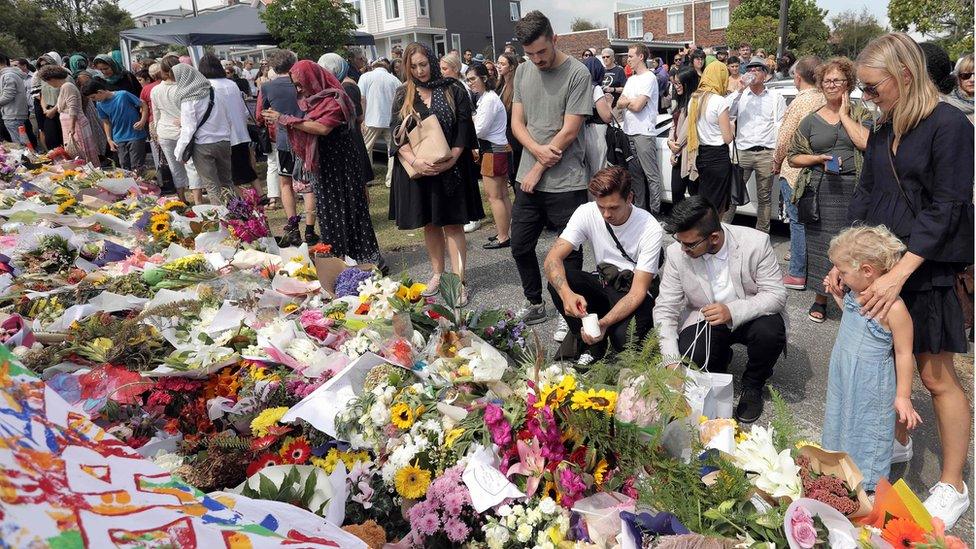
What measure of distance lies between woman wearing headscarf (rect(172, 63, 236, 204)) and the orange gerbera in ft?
19.5

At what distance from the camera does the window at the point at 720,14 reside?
164 ft

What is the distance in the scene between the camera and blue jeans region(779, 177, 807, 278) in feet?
14.9

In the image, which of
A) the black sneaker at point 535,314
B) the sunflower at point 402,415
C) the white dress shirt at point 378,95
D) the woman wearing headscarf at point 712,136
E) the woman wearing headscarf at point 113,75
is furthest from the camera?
the woman wearing headscarf at point 113,75

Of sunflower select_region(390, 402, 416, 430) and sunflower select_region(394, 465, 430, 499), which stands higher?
sunflower select_region(390, 402, 416, 430)

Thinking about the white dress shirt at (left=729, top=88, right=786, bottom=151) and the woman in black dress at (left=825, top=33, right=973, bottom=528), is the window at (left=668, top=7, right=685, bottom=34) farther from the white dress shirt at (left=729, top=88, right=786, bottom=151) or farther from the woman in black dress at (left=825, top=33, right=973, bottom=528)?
the woman in black dress at (left=825, top=33, right=973, bottom=528)

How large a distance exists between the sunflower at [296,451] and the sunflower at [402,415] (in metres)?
0.28

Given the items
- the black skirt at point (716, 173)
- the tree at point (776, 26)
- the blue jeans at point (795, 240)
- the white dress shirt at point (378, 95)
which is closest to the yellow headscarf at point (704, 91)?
the black skirt at point (716, 173)

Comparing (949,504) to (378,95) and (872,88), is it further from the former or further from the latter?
(378,95)

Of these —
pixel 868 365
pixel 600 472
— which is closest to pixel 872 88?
pixel 868 365

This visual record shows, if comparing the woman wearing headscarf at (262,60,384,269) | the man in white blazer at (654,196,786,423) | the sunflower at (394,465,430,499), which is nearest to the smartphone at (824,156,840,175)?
the man in white blazer at (654,196,786,423)

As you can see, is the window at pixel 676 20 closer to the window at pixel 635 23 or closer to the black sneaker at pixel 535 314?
the window at pixel 635 23

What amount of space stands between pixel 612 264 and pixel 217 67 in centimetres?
492

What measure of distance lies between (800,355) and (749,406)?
815 mm

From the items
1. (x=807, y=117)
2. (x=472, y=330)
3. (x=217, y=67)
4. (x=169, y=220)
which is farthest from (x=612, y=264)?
(x=217, y=67)
